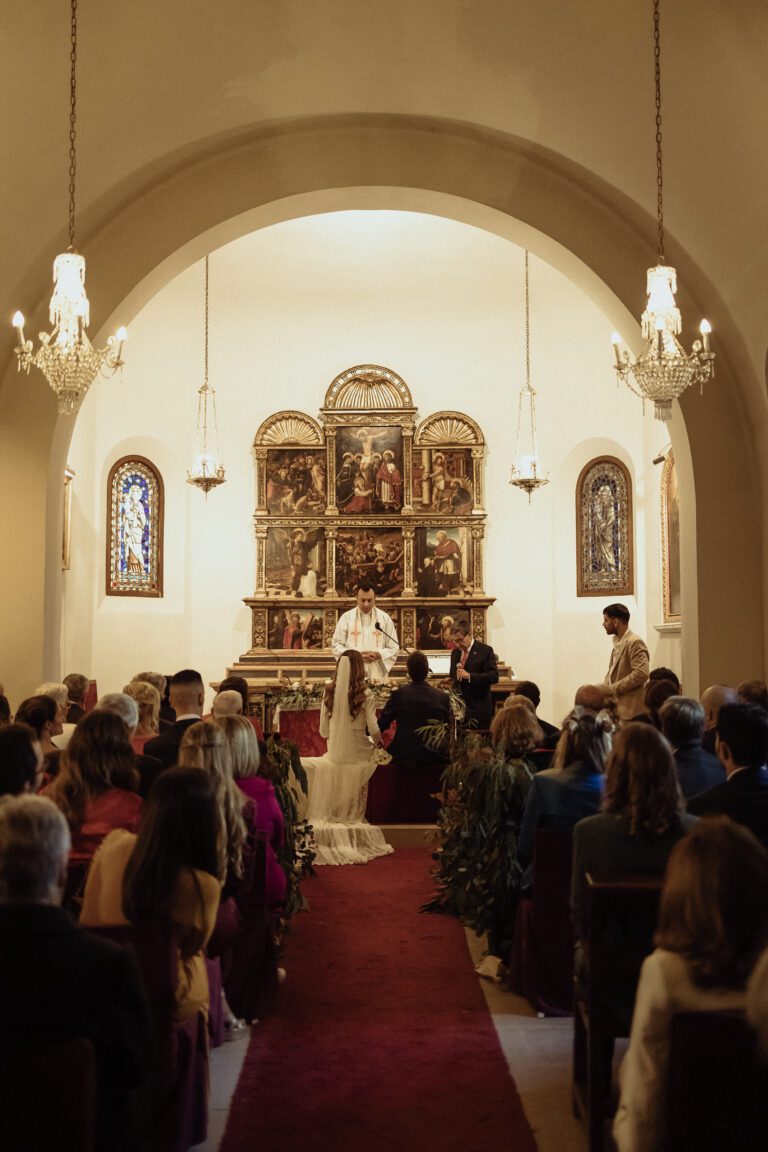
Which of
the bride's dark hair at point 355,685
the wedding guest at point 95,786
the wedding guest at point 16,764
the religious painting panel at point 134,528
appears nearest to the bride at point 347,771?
the bride's dark hair at point 355,685

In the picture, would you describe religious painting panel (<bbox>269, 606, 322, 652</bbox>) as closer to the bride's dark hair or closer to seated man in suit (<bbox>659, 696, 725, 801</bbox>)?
the bride's dark hair

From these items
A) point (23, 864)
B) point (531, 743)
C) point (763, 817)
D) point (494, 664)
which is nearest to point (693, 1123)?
point (23, 864)

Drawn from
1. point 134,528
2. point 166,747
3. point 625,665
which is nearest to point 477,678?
point 625,665

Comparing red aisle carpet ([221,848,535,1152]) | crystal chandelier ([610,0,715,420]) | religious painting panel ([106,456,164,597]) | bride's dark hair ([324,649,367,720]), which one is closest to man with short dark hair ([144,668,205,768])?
red aisle carpet ([221,848,535,1152])

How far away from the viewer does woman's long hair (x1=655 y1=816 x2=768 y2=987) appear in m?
2.62

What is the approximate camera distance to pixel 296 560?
17.8 meters

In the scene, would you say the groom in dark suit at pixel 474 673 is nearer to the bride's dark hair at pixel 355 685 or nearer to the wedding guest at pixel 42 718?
the bride's dark hair at pixel 355 685

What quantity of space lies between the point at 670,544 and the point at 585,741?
10219 mm

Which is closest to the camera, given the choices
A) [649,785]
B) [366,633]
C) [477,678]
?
[649,785]

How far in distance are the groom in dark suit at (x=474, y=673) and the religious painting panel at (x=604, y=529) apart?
449 cm

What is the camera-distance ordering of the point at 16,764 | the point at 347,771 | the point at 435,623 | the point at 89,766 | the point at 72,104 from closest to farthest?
the point at 16,764
the point at 89,766
the point at 72,104
the point at 347,771
the point at 435,623

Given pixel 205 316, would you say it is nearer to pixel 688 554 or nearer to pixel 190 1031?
pixel 688 554

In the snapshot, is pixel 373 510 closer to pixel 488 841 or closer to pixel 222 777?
pixel 488 841

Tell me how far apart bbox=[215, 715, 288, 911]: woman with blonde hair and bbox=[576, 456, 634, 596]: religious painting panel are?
477 inches
